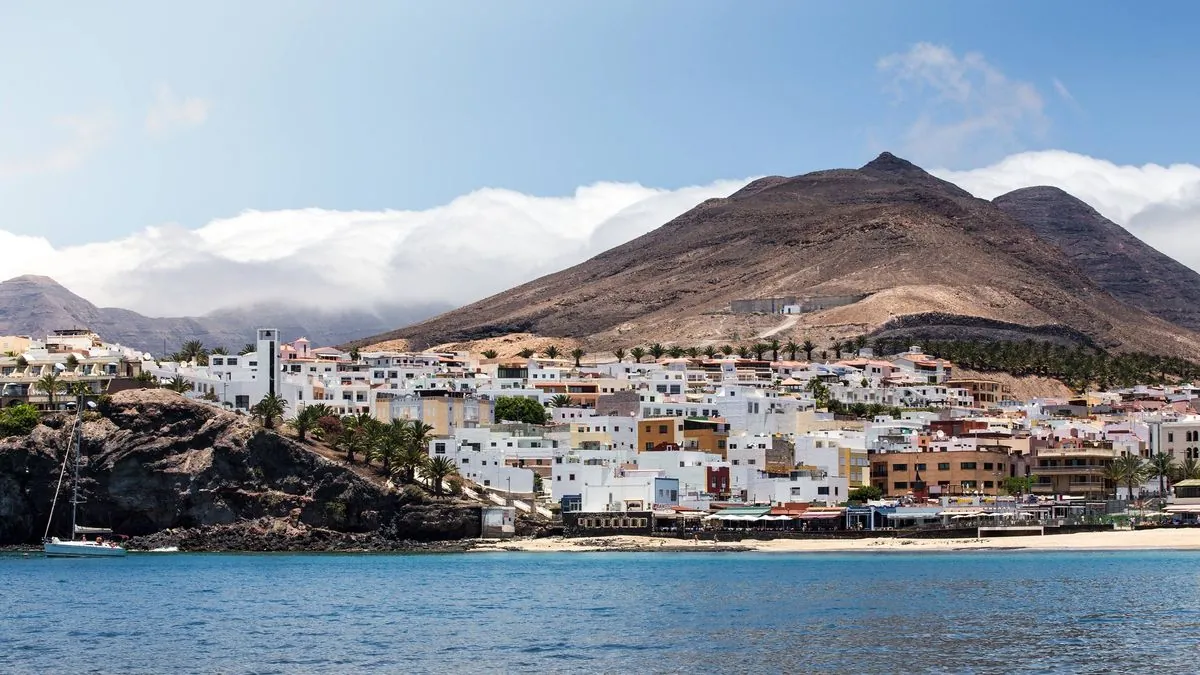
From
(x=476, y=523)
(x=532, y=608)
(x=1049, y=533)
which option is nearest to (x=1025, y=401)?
(x=1049, y=533)

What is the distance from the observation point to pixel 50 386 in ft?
399

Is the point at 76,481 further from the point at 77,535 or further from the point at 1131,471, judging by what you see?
the point at 1131,471

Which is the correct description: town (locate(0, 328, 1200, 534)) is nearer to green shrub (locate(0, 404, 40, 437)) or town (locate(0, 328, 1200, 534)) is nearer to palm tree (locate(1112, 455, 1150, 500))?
palm tree (locate(1112, 455, 1150, 500))

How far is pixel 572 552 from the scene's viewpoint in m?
105

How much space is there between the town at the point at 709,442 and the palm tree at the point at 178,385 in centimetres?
36

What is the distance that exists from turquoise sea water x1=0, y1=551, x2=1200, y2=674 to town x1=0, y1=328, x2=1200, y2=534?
15.1m

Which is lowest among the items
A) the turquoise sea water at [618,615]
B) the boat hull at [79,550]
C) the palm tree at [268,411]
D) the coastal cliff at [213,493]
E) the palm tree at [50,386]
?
the turquoise sea water at [618,615]

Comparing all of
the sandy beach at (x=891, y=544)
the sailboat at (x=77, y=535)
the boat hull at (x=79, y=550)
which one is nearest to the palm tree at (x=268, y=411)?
the sailboat at (x=77, y=535)

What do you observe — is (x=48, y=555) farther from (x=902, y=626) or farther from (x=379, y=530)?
(x=902, y=626)

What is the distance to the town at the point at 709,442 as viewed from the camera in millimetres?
114188

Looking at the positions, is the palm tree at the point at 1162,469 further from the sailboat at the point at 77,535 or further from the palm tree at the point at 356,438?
the sailboat at the point at 77,535

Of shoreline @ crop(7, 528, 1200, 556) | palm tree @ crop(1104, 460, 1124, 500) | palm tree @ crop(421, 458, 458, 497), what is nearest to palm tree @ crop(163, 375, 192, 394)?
shoreline @ crop(7, 528, 1200, 556)

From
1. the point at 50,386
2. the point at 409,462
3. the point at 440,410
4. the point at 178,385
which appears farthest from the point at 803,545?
the point at 50,386

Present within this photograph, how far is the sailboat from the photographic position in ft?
351
